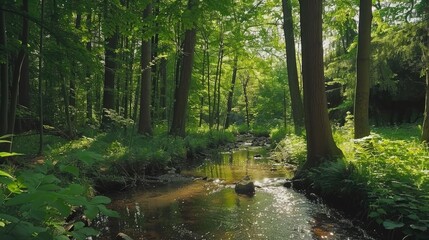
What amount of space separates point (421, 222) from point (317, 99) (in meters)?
4.67

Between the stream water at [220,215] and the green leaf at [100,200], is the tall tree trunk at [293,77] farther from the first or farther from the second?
the green leaf at [100,200]

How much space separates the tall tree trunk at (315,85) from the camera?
29.2ft

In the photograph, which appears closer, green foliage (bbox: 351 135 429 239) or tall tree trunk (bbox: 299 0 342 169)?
green foliage (bbox: 351 135 429 239)

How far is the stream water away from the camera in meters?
5.94

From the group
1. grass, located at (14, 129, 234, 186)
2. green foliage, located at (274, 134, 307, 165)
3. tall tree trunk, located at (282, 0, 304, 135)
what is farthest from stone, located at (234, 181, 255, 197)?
tall tree trunk, located at (282, 0, 304, 135)

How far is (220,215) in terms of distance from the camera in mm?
7012

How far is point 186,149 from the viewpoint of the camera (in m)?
15.1

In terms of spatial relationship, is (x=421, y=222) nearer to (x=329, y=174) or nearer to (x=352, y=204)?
(x=352, y=204)

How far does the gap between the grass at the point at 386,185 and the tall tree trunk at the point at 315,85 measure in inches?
19.6

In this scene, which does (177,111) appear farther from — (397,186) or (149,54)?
(397,186)

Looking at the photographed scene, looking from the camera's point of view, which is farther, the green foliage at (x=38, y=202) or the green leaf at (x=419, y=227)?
the green leaf at (x=419, y=227)

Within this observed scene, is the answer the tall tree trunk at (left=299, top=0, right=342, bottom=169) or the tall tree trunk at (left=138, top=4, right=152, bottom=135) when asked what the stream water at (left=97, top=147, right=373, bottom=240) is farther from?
the tall tree trunk at (left=138, top=4, right=152, bottom=135)

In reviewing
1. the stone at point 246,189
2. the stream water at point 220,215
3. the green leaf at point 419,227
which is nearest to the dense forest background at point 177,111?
the green leaf at point 419,227

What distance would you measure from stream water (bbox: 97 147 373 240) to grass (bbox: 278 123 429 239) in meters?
0.44
